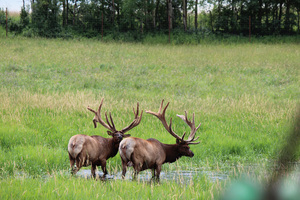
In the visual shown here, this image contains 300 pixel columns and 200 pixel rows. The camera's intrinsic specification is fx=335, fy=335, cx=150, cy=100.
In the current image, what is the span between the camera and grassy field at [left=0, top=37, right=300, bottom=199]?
17.7ft

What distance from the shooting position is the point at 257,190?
41 centimetres

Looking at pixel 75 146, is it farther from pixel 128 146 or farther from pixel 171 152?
pixel 171 152

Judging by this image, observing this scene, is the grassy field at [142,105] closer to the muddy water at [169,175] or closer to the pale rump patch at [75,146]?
the muddy water at [169,175]

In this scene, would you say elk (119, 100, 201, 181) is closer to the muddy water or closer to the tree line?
the muddy water

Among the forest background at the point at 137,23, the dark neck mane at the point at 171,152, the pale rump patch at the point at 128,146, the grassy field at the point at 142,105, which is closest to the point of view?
the grassy field at the point at 142,105

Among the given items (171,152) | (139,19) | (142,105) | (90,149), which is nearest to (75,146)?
(90,149)

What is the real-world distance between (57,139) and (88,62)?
1744 cm

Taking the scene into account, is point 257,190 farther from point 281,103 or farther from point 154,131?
point 281,103

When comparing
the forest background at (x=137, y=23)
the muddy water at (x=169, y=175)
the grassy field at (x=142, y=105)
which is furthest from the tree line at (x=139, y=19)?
the muddy water at (x=169, y=175)

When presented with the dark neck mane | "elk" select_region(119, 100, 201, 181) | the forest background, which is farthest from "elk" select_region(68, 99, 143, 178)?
the forest background

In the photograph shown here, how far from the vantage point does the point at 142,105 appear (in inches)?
523

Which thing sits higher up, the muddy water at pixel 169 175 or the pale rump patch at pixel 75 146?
the pale rump patch at pixel 75 146

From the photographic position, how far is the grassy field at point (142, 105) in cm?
539

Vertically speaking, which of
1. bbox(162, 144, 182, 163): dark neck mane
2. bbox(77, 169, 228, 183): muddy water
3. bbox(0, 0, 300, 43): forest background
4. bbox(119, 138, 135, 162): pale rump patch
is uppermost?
bbox(0, 0, 300, 43): forest background
